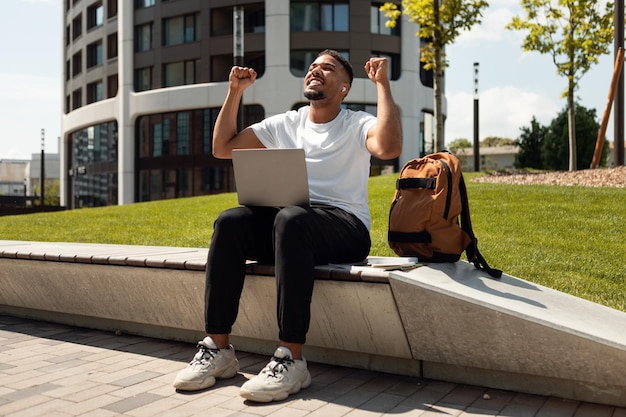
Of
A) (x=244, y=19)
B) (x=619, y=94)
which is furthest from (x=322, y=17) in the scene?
(x=619, y=94)

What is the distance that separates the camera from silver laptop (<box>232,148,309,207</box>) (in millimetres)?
3645

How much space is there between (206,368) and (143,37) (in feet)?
124

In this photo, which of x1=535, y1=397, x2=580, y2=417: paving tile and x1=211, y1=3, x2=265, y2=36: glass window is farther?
x1=211, y1=3, x2=265, y2=36: glass window

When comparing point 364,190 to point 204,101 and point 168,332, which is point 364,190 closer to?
point 168,332

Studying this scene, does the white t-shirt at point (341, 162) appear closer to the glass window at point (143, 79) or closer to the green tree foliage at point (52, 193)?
the glass window at point (143, 79)

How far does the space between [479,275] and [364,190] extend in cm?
85

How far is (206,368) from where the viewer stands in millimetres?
3490

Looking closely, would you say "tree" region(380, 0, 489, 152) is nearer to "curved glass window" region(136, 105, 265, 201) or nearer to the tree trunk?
the tree trunk

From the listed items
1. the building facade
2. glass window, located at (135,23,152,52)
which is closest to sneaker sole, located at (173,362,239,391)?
the building facade

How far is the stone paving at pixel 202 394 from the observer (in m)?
3.09

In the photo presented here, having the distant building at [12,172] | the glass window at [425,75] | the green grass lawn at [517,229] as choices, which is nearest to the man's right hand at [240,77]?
the green grass lawn at [517,229]

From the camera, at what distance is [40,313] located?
18.2 ft

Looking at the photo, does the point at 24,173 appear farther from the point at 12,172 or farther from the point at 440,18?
the point at 440,18

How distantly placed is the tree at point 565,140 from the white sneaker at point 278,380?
34825mm
